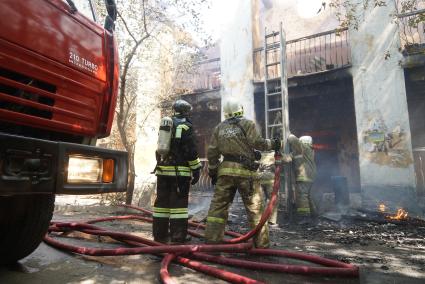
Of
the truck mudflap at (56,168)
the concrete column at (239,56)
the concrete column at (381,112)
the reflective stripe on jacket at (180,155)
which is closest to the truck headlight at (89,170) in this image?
the truck mudflap at (56,168)

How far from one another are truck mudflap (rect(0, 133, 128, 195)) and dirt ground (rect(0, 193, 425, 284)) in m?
0.98

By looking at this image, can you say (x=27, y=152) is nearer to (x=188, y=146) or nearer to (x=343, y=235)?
(x=188, y=146)

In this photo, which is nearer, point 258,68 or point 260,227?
point 260,227

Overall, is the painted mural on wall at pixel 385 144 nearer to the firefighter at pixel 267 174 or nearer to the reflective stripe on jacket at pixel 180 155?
the firefighter at pixel 267 174

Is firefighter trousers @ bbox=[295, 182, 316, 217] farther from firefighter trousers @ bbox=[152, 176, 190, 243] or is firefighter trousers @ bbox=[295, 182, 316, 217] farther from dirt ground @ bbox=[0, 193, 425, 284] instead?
firefighter trousers @ bbox=[152, 176, 190, 243]

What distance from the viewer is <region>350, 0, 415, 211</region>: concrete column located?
789cm

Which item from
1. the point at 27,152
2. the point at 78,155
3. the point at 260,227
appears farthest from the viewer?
the point at 260,227

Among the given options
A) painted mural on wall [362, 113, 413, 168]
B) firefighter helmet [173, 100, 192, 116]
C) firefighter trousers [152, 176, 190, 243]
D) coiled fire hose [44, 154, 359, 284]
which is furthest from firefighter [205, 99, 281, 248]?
painted mural on wall [362, 113, 413, 168]

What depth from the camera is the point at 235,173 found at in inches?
152

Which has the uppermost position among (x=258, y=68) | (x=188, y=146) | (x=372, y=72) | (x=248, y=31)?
(x=248, y=31)

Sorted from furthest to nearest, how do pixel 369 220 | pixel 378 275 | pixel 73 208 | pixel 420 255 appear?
1. pixel 73 208
2. pixel 369 220
3. pixel 420 255
4. pixel 378 275

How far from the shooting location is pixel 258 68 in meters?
10.7

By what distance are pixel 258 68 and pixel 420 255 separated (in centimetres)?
796

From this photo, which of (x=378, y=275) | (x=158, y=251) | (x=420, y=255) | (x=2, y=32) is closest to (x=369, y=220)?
(x=420, y=255)
